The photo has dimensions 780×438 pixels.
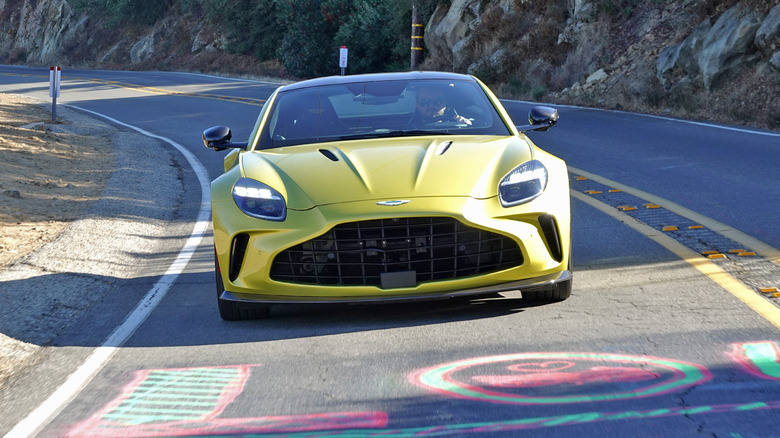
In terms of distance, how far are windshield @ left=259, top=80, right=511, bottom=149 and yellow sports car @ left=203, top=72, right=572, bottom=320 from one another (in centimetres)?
47

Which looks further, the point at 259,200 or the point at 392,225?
the point at 259,200

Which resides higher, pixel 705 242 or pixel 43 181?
pixel 705 242

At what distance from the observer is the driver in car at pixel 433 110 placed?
6.62 m

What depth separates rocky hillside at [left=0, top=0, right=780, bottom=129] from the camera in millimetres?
19141

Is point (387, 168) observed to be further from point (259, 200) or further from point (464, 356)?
point (464, 356)

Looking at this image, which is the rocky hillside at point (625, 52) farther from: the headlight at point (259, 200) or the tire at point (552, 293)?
the headlight at point (259, 200)

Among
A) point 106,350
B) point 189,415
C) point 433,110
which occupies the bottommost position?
point 106,350

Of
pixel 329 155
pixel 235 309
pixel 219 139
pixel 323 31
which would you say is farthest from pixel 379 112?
pixel 323 31

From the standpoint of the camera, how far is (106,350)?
521 cm

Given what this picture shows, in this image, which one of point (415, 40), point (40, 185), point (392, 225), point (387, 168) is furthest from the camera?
point (415, 40)

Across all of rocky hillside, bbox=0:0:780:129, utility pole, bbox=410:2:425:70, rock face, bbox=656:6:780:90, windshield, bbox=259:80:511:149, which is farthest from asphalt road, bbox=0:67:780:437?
utility pole, bbox=410:2:425:70

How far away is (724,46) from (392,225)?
16802 mm

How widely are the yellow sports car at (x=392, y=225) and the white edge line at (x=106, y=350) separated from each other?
60cm

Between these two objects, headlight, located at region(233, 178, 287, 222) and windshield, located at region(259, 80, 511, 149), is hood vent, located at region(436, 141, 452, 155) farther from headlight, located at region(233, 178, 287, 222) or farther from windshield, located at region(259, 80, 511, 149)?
headlight, located at region(233, 178, 287, 222)
